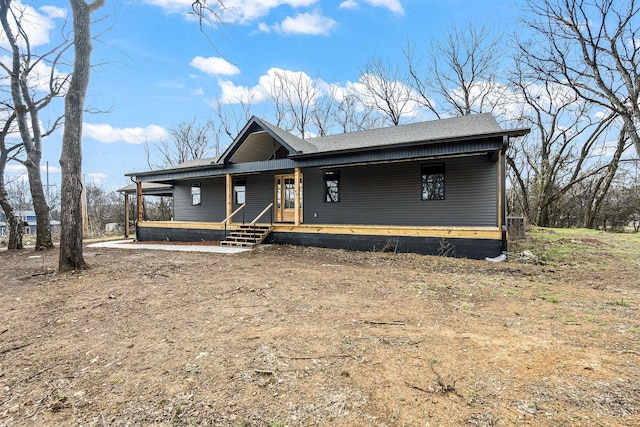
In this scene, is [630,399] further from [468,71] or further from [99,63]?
[468,71]

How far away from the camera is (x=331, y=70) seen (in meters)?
25.8

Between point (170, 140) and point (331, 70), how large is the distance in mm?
17118

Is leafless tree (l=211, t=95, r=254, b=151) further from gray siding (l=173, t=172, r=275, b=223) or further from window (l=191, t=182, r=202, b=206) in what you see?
window (l=191, t=182, r=202, b=206)

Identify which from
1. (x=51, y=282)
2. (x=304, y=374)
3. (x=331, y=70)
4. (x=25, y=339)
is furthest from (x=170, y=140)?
(x=304, y=374)

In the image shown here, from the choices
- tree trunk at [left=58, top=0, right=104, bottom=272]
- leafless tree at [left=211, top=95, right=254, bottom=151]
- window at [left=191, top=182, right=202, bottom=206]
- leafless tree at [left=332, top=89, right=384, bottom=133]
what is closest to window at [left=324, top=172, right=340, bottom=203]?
window at [left=191, top=182, right=202, bottom=206]

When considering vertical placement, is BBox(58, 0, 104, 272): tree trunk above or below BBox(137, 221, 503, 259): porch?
above

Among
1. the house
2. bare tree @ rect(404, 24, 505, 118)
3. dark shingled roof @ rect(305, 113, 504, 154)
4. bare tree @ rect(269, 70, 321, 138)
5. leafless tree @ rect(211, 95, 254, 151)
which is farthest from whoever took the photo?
leafless tree @ rect(211, 95, 254, 151)

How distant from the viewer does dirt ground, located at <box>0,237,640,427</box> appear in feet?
6.78

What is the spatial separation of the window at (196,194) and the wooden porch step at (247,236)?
4.81 metres

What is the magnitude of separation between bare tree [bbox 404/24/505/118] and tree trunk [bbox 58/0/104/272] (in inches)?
846

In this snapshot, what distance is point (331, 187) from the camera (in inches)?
498

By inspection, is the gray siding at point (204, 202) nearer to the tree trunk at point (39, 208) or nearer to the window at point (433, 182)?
the tree trunk at point (39, 208)

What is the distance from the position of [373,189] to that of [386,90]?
16.3 metres

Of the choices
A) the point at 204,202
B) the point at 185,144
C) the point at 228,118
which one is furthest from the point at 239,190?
the point at 185,144
